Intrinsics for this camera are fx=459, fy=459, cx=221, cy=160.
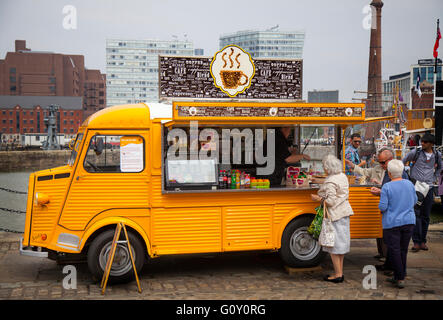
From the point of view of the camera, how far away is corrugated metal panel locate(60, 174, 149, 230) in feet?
21.3

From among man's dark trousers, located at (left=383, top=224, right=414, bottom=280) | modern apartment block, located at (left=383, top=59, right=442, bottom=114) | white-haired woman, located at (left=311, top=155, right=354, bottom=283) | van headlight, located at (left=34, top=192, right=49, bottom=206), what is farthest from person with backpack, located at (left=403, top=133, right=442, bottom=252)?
modern apartment block, located at (left=383, top=59, right=442, bottom=114)

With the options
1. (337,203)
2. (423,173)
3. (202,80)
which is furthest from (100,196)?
(423,173)

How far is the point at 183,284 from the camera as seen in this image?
6652mm

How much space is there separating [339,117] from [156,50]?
149978mm

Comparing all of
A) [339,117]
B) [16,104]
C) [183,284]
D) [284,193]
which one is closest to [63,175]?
[183,284]

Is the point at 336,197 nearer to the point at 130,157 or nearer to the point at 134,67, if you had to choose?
the point at 130,157

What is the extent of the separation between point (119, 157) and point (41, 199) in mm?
1223

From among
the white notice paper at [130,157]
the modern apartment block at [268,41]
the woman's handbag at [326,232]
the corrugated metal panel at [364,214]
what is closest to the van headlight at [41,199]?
the white notice paper at [130,157]

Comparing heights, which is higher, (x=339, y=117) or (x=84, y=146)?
(x=339, y=117)

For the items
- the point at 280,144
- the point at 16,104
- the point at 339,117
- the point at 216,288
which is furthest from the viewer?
the point at 16,104

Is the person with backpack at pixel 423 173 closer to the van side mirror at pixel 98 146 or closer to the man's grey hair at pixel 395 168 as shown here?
the man's grey hair at pixel 395 168

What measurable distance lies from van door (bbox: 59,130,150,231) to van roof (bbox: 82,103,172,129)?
0.36 ft

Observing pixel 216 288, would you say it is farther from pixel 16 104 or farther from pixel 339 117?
pixel 16 104
